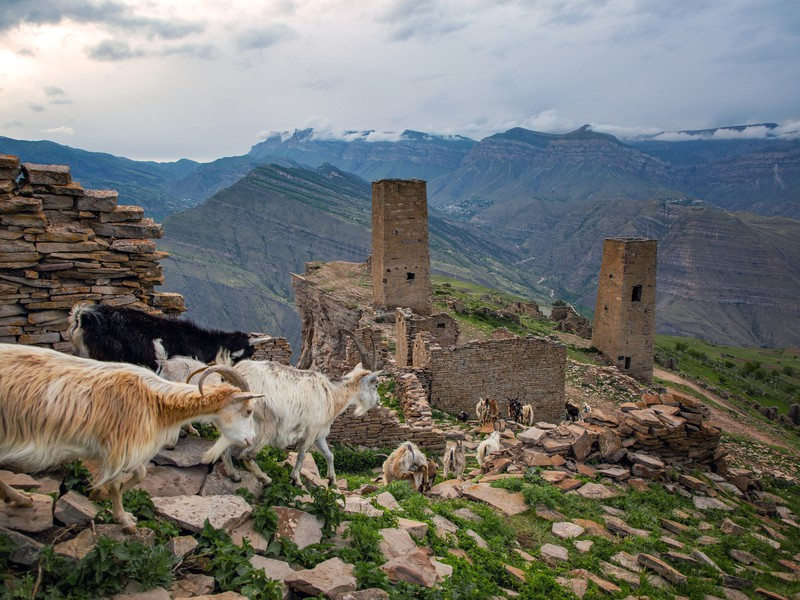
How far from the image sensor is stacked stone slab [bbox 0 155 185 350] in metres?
7.37

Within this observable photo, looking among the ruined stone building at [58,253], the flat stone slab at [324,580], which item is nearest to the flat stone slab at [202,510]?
the flat stone slab at [324,580]

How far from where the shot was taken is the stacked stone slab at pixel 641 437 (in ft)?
32.2

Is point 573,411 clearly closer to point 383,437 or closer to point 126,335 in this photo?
point 383,437

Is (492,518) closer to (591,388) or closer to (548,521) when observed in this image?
(548,521)

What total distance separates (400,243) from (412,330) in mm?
9454

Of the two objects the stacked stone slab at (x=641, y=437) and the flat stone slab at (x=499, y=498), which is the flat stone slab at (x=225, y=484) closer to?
the flat stone slab at (x=499, y=498)

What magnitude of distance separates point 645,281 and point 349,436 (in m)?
22.0

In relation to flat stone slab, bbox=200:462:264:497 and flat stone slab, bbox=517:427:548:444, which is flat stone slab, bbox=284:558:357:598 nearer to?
flat stone slab, bbox=200:462:264:497

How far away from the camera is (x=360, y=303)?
2559cm

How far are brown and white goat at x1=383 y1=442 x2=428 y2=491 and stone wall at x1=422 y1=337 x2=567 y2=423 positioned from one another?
6502mm

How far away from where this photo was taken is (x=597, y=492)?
8.52 metres

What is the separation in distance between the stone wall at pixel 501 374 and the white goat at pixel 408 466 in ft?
21.3

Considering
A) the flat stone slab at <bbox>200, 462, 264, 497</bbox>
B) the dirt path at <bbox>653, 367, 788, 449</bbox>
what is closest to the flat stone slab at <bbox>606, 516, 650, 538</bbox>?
the flat stone slab at <bbox>200, 462, 264, 497</bbox>

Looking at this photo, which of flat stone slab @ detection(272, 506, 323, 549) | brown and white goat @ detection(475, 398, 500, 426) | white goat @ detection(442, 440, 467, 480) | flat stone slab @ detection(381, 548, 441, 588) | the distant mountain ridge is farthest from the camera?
the distant mountain ridge
